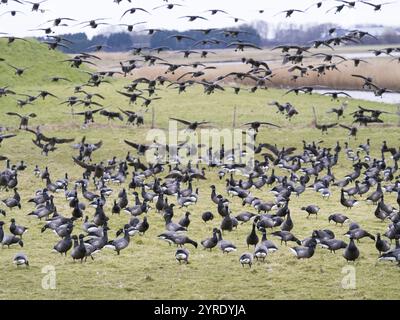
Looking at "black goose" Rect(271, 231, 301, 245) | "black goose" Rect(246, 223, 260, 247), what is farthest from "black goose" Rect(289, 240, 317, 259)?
"black goose" Rect(246, 223, 260, 247)

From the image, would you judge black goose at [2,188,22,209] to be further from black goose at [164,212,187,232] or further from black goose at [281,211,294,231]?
black goose at [281,211,294,231]

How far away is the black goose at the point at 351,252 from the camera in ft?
54.9

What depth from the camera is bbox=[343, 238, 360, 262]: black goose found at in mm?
16719

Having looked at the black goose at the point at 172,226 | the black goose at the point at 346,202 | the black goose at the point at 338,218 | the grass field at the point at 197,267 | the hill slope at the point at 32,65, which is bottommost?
the grass field at the point at 197,267

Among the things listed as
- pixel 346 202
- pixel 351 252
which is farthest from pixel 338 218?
pixel 351 252

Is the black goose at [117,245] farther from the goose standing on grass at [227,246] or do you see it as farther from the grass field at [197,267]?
the goose standing on grass at [227,246]

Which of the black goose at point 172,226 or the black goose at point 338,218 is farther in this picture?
the black goose at point 338,218

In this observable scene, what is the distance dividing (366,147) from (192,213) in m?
14.5

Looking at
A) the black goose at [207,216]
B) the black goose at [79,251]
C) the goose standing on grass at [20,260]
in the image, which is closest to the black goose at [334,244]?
the black goose at [207,216]

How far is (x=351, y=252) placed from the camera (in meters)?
16.7

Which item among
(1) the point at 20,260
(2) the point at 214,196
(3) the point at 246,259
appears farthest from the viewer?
(2) the point at 214,196

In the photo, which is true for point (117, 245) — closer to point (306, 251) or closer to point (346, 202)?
point (306, 251)

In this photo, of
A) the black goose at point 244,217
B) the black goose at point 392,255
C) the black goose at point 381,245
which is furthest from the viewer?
the black goose at point 244,217
